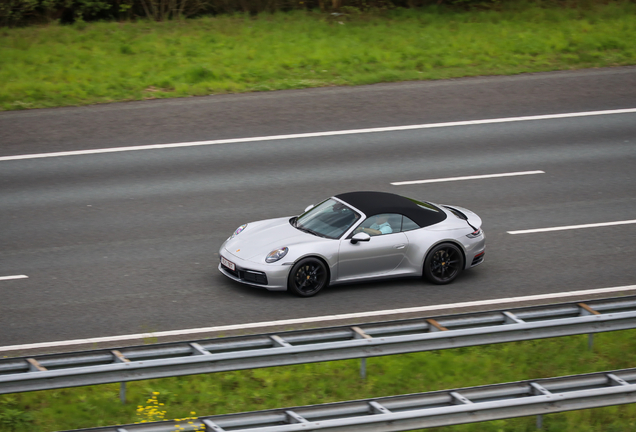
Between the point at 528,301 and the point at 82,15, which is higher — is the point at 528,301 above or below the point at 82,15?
below

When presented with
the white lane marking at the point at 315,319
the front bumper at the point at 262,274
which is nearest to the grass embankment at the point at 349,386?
the white lane marking at the point at 315,319

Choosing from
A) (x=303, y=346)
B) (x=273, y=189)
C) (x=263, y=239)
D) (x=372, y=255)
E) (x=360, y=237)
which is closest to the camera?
(x=303, y=346)

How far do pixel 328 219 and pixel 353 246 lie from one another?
27.7 inches

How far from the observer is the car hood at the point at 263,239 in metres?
10.7

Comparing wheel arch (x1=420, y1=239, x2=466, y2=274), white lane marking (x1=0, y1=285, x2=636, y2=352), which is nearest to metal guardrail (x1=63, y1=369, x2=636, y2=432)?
white lane marking (x1=0, y1=285, x2=636, y2=352)

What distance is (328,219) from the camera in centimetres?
1122

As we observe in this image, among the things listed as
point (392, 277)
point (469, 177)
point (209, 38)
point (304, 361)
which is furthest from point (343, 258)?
point (209, 38)

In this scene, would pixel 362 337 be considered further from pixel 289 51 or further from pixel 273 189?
pixel 289 51

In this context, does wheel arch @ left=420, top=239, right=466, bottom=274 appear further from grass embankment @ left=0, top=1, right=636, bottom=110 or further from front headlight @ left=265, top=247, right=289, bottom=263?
grass embankment @ left=0, top=1, right=636, bottom=110

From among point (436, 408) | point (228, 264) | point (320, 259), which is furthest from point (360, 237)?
point (436, 408)

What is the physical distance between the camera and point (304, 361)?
7887 millimetres

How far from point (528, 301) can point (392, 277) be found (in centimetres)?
184

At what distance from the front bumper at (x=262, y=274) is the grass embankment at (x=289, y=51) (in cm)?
939

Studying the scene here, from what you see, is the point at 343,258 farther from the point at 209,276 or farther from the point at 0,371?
the point at 0,371
